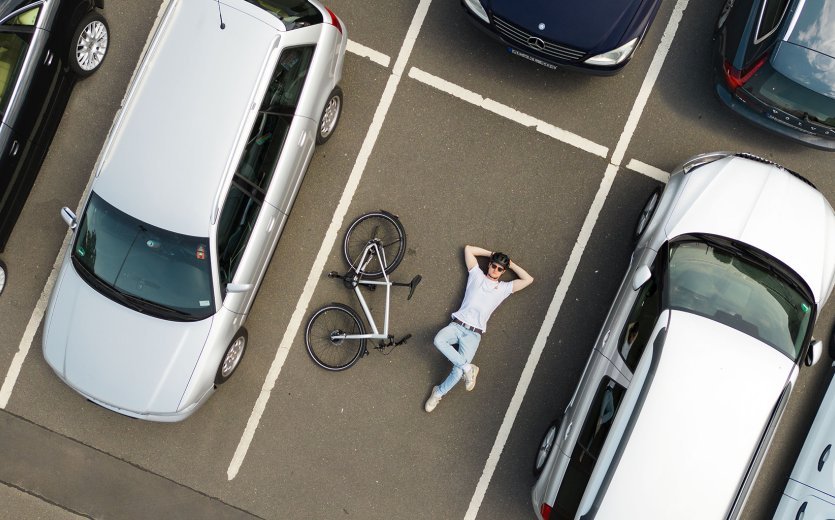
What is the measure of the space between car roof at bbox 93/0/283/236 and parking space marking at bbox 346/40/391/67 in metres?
1.48

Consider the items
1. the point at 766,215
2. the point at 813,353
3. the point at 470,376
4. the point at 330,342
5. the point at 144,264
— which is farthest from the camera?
the point at 330,342

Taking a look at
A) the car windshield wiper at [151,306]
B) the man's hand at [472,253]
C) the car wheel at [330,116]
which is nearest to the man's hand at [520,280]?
the man's hand at [472,253]

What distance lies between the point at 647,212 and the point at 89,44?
6690 mm

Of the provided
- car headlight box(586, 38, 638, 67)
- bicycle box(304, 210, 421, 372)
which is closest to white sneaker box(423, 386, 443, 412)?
bicycle box(304, 210, 421, 372)

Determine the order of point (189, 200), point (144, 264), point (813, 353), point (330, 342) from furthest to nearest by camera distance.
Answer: point (330, 342)
point (813, 353)
point (144, 264)
point (189, 200)

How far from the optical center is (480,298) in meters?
6.95

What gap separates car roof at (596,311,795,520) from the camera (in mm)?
5547

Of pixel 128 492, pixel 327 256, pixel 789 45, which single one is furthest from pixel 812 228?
pixel 128 492

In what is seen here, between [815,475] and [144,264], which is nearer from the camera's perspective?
[144,264]

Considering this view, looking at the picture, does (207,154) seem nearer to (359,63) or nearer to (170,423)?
(359,63)

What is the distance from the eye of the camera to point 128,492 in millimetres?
7406

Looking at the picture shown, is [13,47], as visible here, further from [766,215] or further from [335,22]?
[766,215]

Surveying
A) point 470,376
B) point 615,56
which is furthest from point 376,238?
point 615,56

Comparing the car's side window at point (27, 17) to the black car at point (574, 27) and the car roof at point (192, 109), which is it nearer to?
the car roof at point (192, 109)
